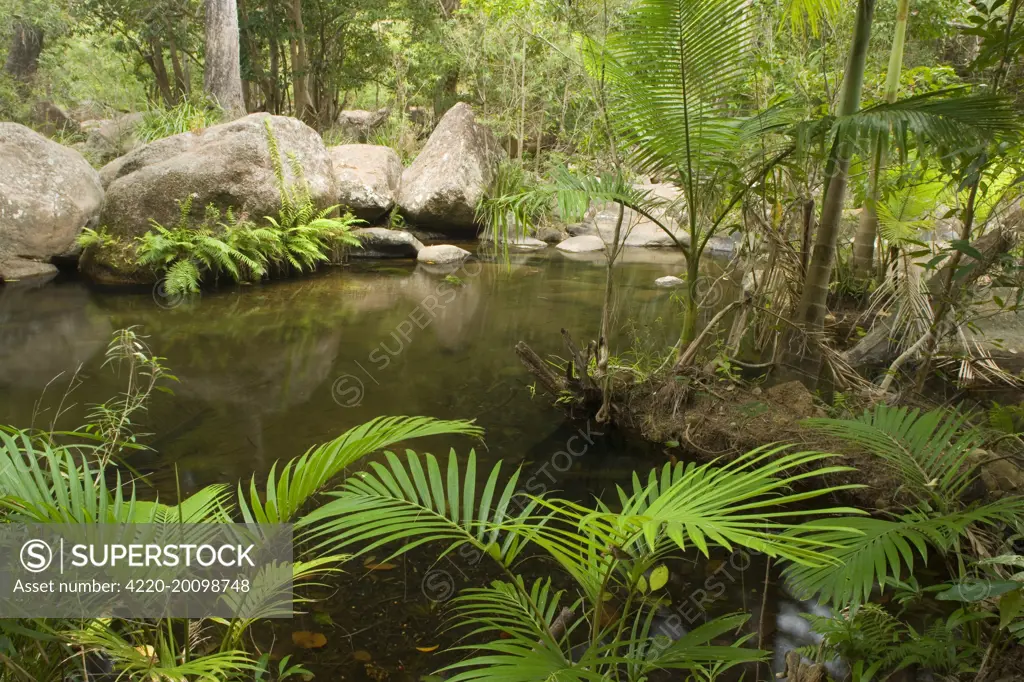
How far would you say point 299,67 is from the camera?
12930mm

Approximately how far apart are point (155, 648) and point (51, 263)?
796 cm

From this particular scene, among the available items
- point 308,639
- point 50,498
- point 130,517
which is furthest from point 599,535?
point 308,639

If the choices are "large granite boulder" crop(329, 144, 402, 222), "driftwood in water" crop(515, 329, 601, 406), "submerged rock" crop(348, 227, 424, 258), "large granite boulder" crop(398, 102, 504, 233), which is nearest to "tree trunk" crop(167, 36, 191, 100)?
"large granite boulder" crop(329, 144, 402, 222)

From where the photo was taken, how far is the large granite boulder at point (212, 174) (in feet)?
25.0

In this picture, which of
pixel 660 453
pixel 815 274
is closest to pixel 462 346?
pixel 660 453

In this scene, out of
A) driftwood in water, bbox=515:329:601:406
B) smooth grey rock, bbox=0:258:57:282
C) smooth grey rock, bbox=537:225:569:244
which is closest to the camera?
driftwood in water, bbox=515:329:601:406

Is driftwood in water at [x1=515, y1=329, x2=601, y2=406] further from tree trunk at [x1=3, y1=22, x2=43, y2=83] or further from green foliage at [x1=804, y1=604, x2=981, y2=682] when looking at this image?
tree trunk at [x1=3, y1=22, x2=43, y2=83]

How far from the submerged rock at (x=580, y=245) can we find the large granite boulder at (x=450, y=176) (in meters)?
1.54

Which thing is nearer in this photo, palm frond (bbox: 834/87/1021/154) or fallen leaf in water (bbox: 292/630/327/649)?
fallen leaf in water (bbox: 292/630/327/649)

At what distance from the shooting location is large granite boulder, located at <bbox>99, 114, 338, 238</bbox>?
7609mm

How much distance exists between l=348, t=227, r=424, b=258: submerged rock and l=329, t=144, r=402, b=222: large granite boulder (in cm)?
55

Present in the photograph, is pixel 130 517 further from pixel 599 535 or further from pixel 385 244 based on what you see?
pixel 385 244

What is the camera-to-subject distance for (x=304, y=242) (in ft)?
26.2

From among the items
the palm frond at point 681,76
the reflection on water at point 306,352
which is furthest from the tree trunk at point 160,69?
the palm frond at point 681,76
